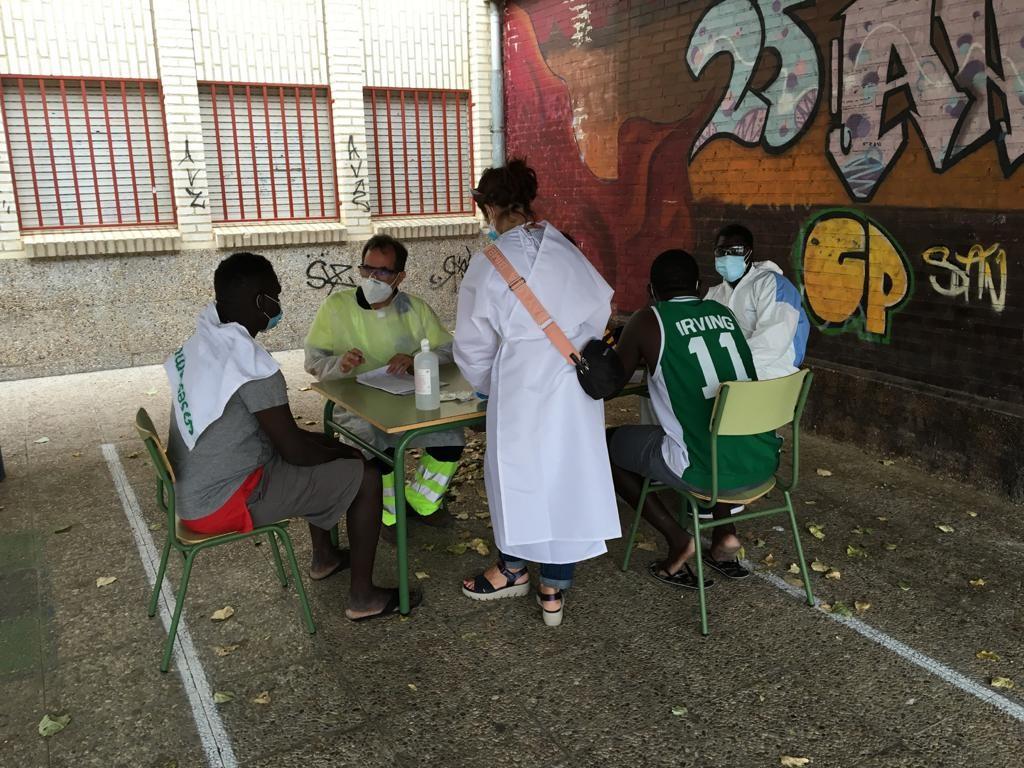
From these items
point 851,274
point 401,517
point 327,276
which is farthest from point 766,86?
point 327,276

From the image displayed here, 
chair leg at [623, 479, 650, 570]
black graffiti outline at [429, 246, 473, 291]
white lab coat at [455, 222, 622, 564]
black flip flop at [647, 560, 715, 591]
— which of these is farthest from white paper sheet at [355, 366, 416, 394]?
black graffiti outline at [429, 246, 473, 291]

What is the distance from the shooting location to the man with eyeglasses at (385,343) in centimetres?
427

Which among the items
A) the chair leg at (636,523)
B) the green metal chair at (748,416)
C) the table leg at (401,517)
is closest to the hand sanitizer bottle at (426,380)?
the table leg at (401,517)

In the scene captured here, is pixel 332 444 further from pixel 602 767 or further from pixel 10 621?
pixel 602 767

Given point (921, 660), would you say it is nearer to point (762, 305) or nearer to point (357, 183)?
point (762, 305)

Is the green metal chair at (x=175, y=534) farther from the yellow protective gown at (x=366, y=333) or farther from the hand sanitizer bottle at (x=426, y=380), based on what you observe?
the yellow protective gown at (x=366, y=333)

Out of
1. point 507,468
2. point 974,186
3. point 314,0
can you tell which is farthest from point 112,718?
point 314,0

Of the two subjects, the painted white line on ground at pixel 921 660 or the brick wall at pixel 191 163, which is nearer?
the painted white line on ground at pixel 921 660

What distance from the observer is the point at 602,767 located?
2.71 m

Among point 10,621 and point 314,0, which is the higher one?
point 314,0

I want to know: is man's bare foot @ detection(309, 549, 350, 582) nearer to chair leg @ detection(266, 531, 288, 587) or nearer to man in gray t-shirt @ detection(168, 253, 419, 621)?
chair leg @ detection(266, 531, 288, 587)

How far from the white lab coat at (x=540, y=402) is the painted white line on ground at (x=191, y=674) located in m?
1.31

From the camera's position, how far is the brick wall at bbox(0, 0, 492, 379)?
321 inches

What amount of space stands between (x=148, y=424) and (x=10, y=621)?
140cm
